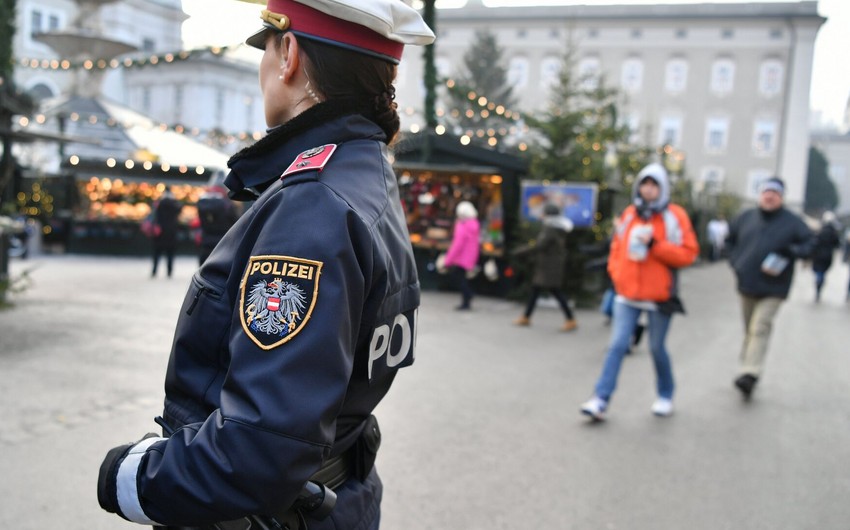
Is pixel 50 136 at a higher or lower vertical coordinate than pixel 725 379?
higher

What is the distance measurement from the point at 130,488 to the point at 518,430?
4881 mm

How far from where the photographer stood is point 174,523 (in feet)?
4.66

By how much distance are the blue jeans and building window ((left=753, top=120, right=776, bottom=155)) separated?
5677 centimetres

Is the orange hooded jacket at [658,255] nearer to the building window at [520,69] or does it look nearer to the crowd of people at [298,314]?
the crowd of people at [298,314]

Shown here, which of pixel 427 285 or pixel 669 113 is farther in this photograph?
pixel 669 113

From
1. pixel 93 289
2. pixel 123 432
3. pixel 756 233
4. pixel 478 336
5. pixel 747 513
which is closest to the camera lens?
pixel 747 513

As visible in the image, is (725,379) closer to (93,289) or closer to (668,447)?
(668,447)

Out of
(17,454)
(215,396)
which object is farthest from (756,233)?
(215,396)

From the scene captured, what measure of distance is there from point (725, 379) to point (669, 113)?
54681mm

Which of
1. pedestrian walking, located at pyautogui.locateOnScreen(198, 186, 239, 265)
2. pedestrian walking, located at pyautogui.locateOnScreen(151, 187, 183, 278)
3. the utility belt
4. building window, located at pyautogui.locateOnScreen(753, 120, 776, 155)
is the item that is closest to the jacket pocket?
the utility belt

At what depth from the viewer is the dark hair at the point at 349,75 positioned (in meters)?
1.59

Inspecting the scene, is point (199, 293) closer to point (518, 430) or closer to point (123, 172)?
point (518, 430)

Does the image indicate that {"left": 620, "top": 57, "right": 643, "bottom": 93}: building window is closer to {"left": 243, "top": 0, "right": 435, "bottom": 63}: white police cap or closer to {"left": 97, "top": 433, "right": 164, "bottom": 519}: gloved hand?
{"left": 243, "top": 0, "right": 435, "bottom": 63}: white police cap

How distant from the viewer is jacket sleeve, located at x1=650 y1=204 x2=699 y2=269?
6.39m
